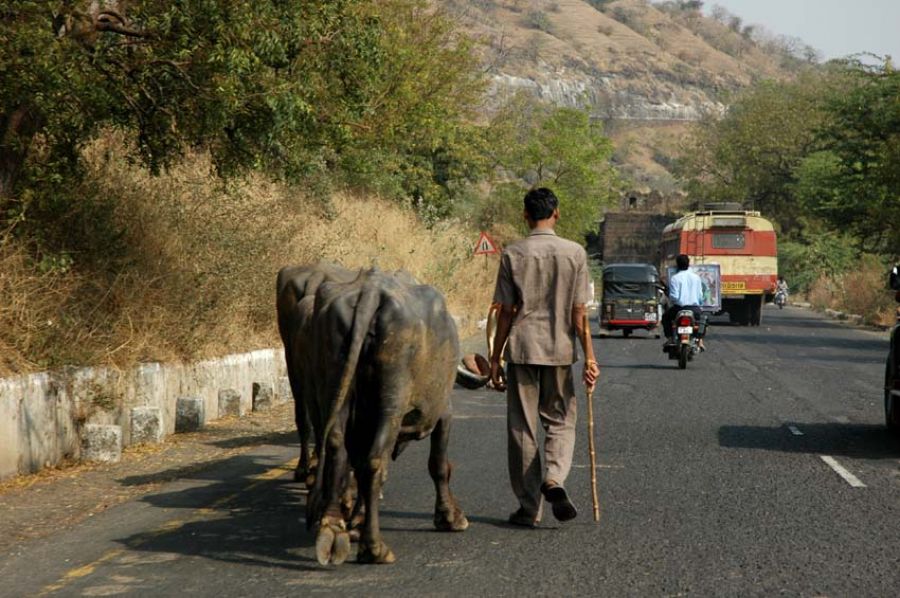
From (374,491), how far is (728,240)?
37193 mm

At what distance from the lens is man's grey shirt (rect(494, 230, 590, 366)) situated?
8.65m

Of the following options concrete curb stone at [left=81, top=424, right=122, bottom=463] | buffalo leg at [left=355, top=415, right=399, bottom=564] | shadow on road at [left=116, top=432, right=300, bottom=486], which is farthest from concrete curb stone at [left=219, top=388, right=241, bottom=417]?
buffalo leg at [left=355, top=415, right=399, bottom=564]

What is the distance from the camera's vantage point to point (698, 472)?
36.1 ft

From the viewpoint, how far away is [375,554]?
743cm

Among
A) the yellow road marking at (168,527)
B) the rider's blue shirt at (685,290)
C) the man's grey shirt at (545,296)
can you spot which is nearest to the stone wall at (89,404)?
the yellow road marking at (168,527)

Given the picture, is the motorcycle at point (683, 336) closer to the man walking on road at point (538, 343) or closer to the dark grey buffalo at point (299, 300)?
the dark grey buffalo at point (299, 300)

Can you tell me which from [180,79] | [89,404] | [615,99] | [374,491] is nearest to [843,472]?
[374,491]

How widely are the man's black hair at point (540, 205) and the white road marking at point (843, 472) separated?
11.9 ft

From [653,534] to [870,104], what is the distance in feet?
106

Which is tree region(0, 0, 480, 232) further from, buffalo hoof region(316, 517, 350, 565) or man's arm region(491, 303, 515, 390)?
buffalo hoof region(316, 517, 350, 565)

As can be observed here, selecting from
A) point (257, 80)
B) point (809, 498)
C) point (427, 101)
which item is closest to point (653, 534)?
point (809, 498)

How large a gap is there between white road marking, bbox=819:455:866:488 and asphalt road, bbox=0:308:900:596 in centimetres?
3

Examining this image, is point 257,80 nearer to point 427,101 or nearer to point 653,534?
point 653,534

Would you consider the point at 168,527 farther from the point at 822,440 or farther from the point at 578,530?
the point at 822,440
